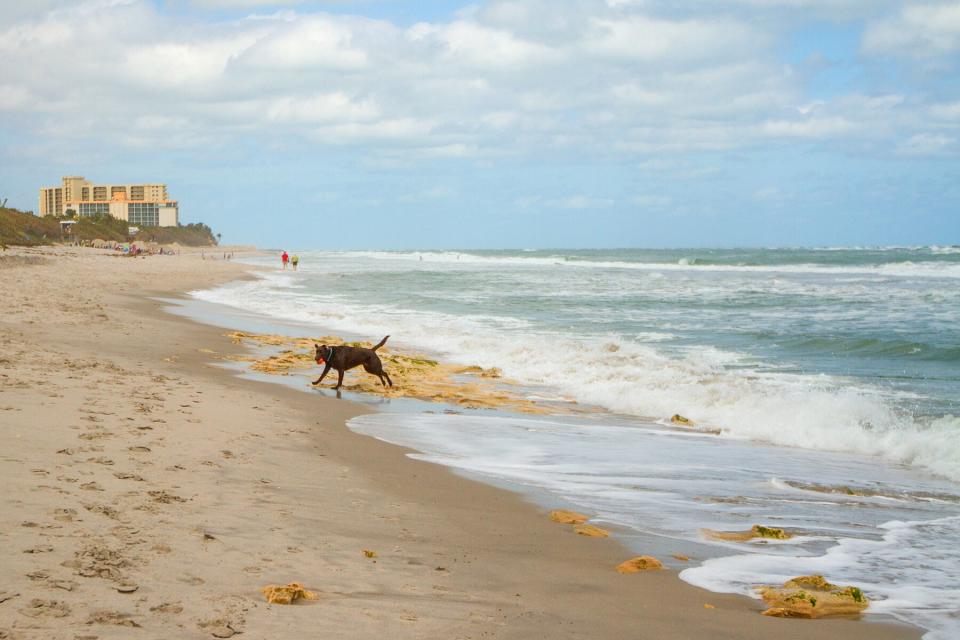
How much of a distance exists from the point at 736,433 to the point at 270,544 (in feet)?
23.6

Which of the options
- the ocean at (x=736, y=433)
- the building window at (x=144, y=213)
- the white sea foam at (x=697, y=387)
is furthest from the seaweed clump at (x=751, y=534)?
the building window at (x=144, y=213)

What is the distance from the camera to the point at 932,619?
4.52 m

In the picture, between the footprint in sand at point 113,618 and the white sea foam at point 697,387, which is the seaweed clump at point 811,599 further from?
the white sea foam at point 697,387

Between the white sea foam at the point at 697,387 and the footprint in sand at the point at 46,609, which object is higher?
the footprint in sand at the point at 46,609

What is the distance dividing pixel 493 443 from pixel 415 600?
5044 millimetres

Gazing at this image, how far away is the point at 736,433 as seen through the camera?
10.6m

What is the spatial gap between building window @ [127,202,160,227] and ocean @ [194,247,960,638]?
166473 millimetres

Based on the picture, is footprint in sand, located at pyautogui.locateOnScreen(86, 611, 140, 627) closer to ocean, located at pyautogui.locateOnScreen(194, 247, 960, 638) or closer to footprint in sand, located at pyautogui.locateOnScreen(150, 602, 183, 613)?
footprint in sand, located at pyautogui.locateOnScreen(150, 602, 183, 613)

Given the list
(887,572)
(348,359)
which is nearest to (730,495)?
(887,572)

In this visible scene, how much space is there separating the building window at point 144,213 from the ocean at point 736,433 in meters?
166

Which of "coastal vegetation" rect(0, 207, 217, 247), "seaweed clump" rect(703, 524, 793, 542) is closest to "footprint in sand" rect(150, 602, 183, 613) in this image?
"seaweed clump" rect(703, 524, 793, 542)

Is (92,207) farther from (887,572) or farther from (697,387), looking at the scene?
(887,572)

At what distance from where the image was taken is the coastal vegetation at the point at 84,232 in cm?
6566

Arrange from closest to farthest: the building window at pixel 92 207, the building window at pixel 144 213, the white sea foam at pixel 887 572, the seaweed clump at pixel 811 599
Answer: the seaweed clump at pixel 811 599
the white sea foam at pixel 887 572
the building window at pixel 144 213
the building window at pixel 92 207
